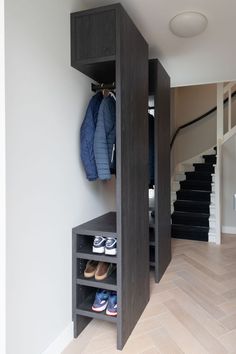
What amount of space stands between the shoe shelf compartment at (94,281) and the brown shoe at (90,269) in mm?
24

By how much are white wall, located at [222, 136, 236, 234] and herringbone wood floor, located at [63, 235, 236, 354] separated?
1.54 m

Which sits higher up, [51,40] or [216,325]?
[51,40]

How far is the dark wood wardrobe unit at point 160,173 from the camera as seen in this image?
8.18 feet

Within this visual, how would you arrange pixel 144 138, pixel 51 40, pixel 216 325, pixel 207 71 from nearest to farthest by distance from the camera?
pixel 51 40
pixel 216 325
pixel 144 138
pixel 207 71

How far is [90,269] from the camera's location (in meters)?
1.81

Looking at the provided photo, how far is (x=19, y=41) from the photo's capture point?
125 centimetres

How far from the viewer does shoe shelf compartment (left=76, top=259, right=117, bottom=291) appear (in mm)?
1665

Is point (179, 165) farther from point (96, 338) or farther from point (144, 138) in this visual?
point (96, 338)

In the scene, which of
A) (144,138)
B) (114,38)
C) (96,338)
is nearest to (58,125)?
(114,38)

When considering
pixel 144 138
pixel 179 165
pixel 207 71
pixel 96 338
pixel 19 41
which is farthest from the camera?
pixel 179 165

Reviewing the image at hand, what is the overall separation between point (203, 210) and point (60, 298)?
315cm

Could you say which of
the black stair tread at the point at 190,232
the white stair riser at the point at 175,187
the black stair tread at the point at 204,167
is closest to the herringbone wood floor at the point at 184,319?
the black stair tread at the point at 190,232

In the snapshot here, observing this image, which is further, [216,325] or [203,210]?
[203,210]

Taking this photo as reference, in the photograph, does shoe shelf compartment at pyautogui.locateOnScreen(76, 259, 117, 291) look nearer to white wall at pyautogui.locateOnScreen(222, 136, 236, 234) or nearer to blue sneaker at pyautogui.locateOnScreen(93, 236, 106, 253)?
blue sneaker at pyautogui.locateOnScreen(93, 236, 106, 253)
